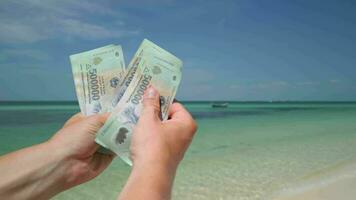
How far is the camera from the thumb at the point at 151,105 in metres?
1.29

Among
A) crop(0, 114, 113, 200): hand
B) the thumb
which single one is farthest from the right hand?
crop(0, 114, 113, 200): hand

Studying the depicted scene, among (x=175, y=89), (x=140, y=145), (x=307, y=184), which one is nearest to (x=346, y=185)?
(x=307, y=184)

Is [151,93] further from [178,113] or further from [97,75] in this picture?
[97,75]

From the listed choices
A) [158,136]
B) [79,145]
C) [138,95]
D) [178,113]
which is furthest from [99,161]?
[158,136]

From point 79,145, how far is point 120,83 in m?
0.32

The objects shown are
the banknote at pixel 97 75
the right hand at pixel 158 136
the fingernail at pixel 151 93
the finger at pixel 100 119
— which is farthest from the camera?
the banknote at pixel 97 75

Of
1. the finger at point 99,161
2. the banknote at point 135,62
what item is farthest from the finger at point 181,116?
the finger at point 99,161

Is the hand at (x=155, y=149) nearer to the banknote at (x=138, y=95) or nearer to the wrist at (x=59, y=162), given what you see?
the banknote at (x=138, y=95)

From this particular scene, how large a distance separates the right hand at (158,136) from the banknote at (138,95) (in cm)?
7

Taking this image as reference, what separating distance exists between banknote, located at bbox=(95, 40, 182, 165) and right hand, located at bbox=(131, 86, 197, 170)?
0.07 m

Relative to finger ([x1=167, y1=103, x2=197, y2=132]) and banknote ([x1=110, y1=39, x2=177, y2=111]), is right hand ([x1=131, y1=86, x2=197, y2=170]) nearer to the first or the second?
finger ([x1=167, y1=103, x2=197, y2=132])

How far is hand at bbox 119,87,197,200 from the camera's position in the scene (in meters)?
1.01

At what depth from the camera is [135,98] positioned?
1481mm

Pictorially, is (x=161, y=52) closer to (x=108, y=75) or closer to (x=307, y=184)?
(x=108, y=75)
